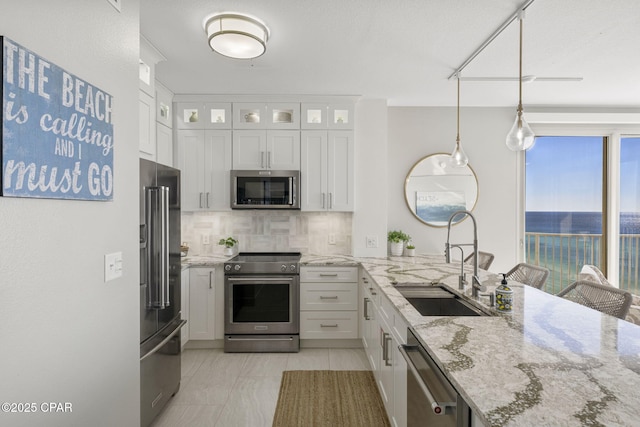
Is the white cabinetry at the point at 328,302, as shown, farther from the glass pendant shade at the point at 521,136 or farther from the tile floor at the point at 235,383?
the glass pendant shade at the point at 521,136

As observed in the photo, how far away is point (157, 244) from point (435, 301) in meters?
1.85

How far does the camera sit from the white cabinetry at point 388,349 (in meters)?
1.67

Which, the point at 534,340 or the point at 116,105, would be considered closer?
the point at 534,340

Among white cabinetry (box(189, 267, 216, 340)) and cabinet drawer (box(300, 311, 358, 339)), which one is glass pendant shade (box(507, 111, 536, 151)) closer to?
cabinet drawer (box(300, 311, 358, 339))

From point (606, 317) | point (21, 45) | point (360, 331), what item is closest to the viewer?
point (21, 45)

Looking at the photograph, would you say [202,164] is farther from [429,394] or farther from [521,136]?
[429,394]

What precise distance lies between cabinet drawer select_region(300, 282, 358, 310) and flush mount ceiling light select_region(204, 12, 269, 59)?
85.8 inches

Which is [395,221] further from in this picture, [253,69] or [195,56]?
[195,56]

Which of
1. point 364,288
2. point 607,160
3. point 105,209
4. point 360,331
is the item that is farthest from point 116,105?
point 607,160

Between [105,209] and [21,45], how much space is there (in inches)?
25.7

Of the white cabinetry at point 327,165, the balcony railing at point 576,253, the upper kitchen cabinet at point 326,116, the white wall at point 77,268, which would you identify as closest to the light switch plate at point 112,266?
the white wall at point 77,268

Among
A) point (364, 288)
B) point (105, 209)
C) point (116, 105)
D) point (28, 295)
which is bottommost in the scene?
point (364, 288)

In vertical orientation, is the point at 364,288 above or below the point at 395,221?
below

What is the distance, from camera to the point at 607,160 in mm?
4020
